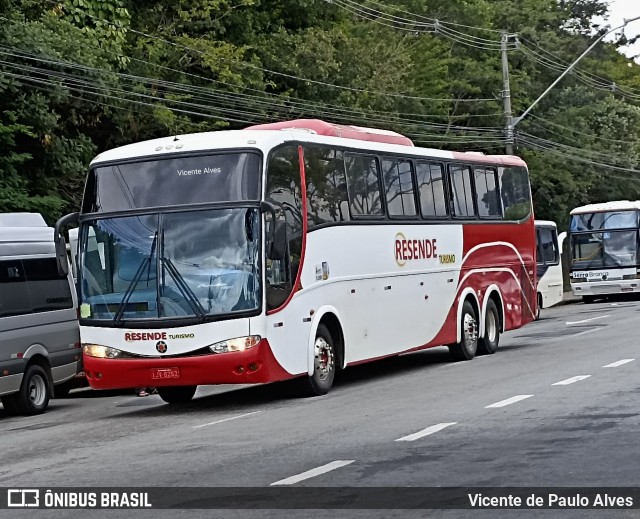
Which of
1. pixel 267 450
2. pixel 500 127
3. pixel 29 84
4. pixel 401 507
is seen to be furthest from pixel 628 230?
pixel 401 507

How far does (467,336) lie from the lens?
78.3 ft

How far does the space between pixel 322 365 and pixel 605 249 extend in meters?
32.5

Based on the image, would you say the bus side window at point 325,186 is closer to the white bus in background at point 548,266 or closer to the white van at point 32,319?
the white van at point 32,319

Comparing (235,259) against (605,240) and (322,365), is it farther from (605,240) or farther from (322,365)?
(605,240)

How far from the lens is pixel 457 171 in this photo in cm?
2417

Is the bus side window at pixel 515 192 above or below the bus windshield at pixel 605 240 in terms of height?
above

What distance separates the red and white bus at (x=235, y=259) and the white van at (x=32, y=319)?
6.44 ft

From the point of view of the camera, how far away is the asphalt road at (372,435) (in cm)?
1033

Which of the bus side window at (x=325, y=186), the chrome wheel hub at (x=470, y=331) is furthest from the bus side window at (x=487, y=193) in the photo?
the bus side window at (x=325, y=186)

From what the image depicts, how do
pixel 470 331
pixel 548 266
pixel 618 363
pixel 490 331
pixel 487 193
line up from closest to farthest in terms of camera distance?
pixel 618 363, pixel 470 331, pixel 490 331, pixel 487 193, pixel 548 266

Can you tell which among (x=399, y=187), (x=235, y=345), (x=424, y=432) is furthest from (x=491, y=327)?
(x=424, y=432)

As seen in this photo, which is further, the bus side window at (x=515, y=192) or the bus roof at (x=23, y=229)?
the bus side window at (x=515, y=192)

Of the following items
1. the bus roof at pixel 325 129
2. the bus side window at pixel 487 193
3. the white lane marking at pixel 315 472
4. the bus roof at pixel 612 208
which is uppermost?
the bus roof at pixel 325 129

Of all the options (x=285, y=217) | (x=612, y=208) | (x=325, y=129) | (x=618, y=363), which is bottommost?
(x=618, y=363)
